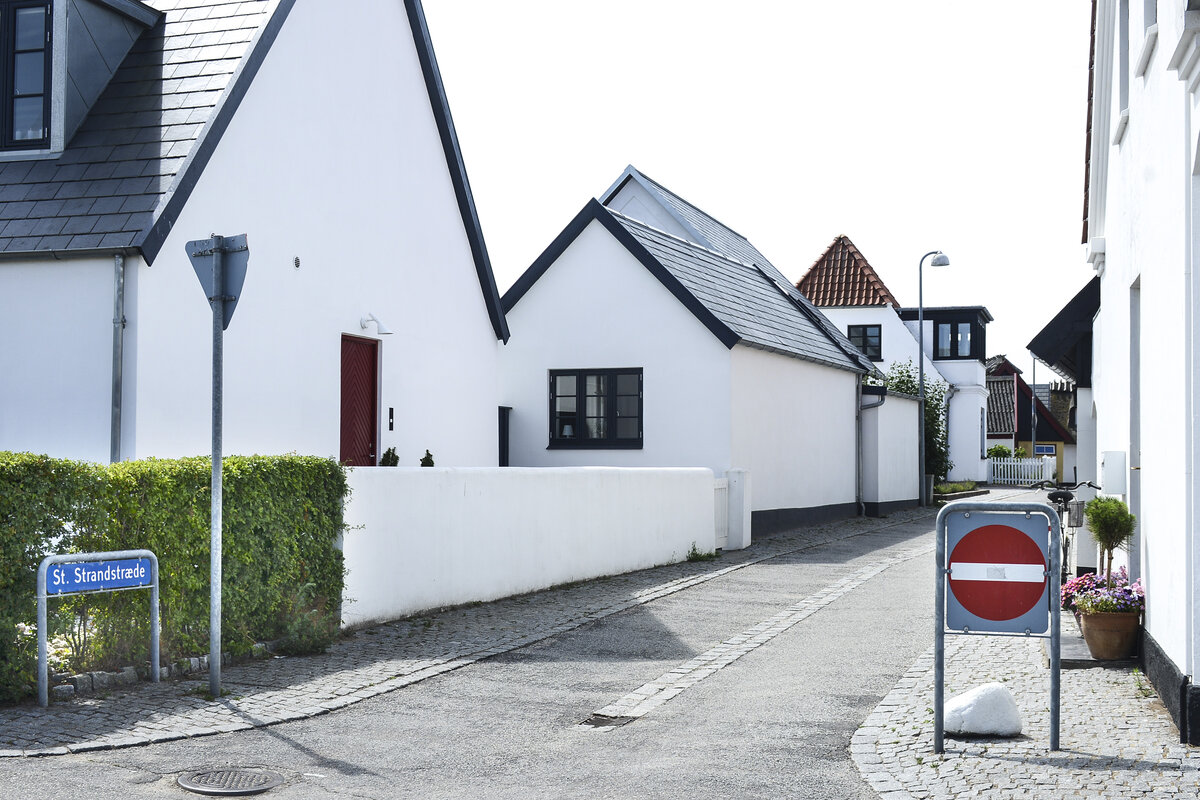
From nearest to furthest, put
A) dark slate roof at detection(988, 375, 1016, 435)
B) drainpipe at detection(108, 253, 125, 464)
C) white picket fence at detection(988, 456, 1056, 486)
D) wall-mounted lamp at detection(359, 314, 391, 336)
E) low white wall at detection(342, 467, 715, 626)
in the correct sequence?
1. low white wall at detection(342, 467, 715, 626)
2. drainpipe at detection(108, 253, 125, 464)
3. wall-mounted lamp at detection(359, 314, 391, 336)
4. white picket fence at detection(988, 456, 1056, 486)
5. dark slate roof at detection(988, 375, 1016, 435)

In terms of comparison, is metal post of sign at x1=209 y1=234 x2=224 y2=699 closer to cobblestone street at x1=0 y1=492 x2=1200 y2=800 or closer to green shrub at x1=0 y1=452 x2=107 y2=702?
cobblestone street at x1=0 y1=492 x2=1200 y2=800

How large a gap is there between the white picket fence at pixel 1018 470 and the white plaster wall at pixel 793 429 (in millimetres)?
32983

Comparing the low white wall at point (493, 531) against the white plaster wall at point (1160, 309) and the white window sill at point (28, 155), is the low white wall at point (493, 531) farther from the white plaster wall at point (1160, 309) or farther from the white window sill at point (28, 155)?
the white plaster wall at point (1160, 309)

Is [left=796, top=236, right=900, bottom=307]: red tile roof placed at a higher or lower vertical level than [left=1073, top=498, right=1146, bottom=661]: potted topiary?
higher

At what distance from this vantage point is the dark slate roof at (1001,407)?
68.2 m

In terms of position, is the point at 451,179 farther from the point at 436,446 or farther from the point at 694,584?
the point at 694,584

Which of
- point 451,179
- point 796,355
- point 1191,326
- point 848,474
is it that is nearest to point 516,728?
point 1191,326

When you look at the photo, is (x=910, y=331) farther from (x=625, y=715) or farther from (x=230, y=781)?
(x=230, y=781)

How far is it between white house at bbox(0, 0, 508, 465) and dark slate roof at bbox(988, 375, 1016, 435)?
184 ft

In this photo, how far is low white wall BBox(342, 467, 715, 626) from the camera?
10.9 m

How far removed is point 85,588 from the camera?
7715mm

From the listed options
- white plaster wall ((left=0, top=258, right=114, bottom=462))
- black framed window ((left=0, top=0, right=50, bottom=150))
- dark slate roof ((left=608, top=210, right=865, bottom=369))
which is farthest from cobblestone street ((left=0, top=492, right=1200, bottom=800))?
Result: dark slate roof ((left=608, top=210, right=865, bottom=369))

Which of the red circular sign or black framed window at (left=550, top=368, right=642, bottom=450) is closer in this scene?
the red circular sign

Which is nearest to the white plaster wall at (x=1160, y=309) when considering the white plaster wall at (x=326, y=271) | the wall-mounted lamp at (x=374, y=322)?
the white plaster wall at (x=326, y=271)
